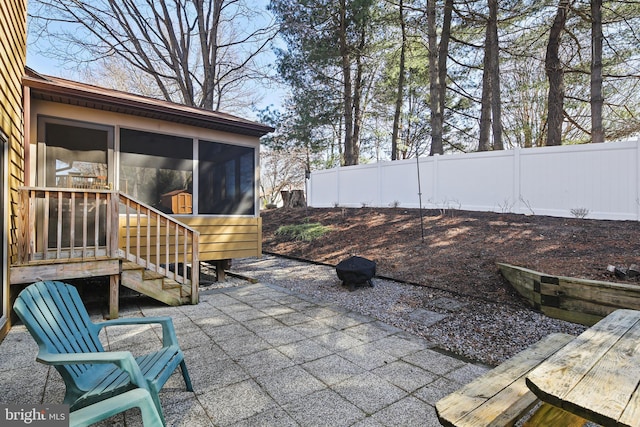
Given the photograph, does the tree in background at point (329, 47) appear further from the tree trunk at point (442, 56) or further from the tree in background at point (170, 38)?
the tree trunk at point (442, 56)

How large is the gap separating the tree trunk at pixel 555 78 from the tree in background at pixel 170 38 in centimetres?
913

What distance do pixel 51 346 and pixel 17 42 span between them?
13.0 feet

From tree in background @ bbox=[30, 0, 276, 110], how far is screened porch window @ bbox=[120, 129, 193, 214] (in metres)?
8.18

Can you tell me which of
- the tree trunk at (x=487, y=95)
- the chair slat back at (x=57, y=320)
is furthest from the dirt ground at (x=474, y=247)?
the chair slat back at (x=57, y=320)

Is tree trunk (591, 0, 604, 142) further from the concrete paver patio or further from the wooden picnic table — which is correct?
the wooden picnic table

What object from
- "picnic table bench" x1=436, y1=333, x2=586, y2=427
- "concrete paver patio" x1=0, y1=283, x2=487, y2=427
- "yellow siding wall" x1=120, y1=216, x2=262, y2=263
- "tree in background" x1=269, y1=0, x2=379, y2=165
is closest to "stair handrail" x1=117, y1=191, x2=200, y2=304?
"yellow siding wall" x1=120, y1=216, x2=262, y2=263

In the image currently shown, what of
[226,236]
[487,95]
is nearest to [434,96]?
[487,95]

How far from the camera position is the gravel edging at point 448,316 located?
115 inches

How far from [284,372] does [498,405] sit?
1.44m

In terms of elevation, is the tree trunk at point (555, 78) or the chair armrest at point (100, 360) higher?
the tree trunk at point (555, 78)

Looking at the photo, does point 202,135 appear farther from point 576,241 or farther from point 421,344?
point 576,241

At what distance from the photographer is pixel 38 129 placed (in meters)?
4.09

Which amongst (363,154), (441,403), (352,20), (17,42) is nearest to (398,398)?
(441,403)

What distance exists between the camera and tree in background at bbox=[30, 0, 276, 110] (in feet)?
33.7
